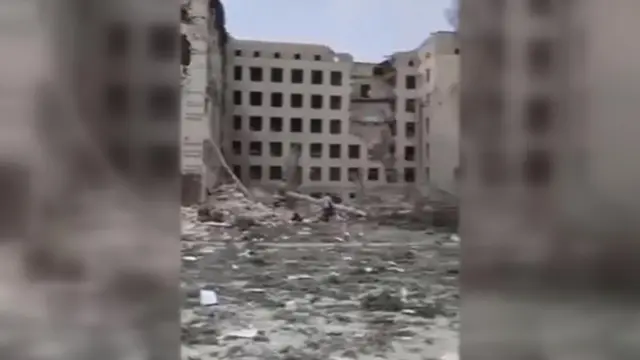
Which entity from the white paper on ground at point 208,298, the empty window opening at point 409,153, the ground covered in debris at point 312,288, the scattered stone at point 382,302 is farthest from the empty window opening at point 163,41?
the empty window opening at point 409,153

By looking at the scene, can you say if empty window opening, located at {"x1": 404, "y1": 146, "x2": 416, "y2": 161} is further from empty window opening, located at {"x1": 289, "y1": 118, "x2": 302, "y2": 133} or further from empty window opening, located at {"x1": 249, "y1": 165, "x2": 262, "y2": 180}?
empty window opening, located at {"x1": 249, "y1": 165, "x2": 262, "y2": 180}

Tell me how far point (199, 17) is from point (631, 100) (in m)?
2.15

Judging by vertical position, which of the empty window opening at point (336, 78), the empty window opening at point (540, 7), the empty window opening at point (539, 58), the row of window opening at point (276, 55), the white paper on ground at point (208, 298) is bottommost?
the white paper on ground at point (208, 298)

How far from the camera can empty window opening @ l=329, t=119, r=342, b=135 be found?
2.87 meters

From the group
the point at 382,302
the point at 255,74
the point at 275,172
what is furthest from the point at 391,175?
the point at 382,302

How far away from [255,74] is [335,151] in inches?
19.8

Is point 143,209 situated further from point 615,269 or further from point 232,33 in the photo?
point 232,33

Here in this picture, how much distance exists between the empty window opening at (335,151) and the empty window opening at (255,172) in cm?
33

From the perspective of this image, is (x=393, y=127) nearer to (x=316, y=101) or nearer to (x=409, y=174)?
(x=409, y=174)

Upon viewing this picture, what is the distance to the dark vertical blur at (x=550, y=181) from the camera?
89 centimetres

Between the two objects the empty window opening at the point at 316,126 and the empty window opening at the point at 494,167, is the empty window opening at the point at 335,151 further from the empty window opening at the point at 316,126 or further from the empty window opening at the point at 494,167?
the empty window opening at the point at 494,167

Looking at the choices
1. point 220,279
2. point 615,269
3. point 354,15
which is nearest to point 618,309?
point 615,269

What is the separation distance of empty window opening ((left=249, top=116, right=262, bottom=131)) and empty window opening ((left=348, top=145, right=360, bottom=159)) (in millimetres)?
433

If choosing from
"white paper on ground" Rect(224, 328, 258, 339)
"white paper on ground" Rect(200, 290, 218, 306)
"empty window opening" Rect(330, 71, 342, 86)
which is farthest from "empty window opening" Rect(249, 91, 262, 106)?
"white paper on ground" Rect(224, 328, 258, 339)
